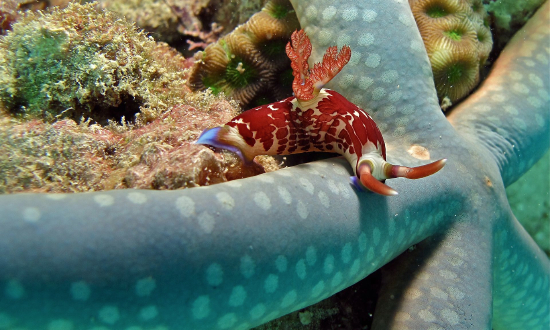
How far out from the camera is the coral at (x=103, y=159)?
1.71 m

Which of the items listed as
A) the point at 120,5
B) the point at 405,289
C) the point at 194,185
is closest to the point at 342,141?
the point at 194,185

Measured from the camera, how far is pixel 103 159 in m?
1.96

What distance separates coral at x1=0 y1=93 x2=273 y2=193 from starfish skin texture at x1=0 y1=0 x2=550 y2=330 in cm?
26

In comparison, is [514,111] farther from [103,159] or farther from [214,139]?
[103,159]

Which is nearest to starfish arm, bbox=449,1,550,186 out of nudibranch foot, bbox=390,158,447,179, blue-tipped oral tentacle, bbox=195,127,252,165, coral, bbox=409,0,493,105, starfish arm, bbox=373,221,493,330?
coral, bbox=409,0,493,105

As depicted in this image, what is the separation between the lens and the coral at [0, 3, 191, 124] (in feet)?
7.33

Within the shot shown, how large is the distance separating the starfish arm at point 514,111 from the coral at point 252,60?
6.02 ft

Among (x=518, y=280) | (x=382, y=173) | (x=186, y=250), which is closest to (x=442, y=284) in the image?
(x=382, y=173)

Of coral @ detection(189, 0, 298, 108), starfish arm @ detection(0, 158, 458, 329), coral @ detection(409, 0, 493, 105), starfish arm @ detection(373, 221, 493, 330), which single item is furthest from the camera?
coral @ detection(409, 0, 493, 105)

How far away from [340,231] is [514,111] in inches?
99.1

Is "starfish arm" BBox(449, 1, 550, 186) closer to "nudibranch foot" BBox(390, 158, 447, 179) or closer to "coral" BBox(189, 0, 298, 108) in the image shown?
"nudibranch foot" BBox(390, 158, 447, 179)

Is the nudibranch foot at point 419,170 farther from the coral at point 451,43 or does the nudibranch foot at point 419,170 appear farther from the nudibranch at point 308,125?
the coral at point 451,43

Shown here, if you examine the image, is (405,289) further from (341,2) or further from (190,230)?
(341,2)

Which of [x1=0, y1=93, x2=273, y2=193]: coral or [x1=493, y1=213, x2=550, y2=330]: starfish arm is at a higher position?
[x1=0, y1=93, x2=273, y2=193]: coral
